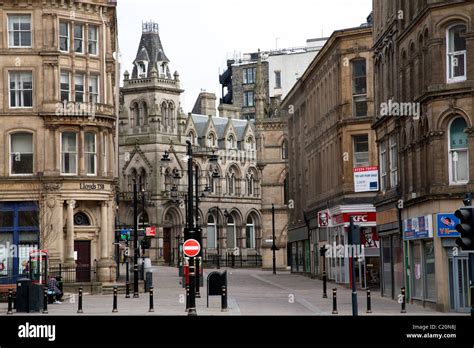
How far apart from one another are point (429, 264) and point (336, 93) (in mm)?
22723

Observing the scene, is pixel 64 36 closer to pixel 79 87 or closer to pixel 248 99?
pixel 79 87

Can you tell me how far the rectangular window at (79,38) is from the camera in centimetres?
5988

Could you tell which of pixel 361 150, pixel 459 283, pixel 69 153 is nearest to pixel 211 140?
pixel 361 150

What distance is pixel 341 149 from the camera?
198 feet

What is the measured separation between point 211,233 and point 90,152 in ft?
220

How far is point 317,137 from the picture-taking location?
7100 centimetres

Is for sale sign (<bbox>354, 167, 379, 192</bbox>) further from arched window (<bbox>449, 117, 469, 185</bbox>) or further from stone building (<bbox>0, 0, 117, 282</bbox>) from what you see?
arched window (<bbox>449, 117, 469, 185</bbox>)

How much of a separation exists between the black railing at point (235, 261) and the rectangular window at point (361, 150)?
50.9 m

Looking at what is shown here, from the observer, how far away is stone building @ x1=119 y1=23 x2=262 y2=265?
11750cm

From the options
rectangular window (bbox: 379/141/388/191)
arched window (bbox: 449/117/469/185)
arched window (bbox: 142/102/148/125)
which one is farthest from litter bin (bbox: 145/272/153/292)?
arched window (bbox: 142/102/148/125)

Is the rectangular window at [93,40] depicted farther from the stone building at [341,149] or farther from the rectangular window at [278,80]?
the rectangular window at [278,80]

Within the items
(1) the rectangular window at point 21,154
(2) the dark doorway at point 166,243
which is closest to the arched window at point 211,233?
(2) the dark doorway at point 166,243

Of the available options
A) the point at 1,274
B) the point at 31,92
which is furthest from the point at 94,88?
Result: the point at 1,274
